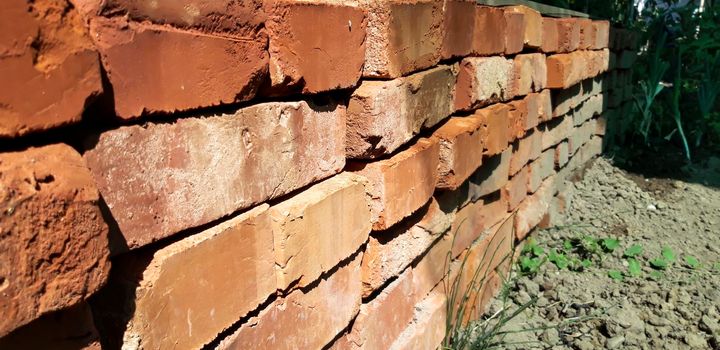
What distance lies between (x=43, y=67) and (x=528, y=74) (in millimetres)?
3288

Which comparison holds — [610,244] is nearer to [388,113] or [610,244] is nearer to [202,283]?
[388,113]

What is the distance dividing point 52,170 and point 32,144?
2.7 inches

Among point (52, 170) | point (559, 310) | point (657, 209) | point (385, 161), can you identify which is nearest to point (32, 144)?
point (52, 170)

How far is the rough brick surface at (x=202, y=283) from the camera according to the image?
1.18m

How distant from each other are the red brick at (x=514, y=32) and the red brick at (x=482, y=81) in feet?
0.28

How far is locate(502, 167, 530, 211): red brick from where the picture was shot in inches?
152

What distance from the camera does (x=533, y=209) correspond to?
4.45 m

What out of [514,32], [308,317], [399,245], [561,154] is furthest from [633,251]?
[308,317]

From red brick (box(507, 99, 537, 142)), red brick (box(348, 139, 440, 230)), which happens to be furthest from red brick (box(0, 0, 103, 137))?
red brick (box(507, 99, 537, 142))

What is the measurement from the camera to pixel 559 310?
3.67 m

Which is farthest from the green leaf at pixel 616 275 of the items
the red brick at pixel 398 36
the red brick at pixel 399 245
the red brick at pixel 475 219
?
the red brick at pixel 398 36

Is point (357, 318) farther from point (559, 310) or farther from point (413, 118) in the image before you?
point (559, 310)

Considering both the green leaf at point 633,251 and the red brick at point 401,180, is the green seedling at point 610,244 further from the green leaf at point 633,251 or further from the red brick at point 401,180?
the red brick at point 401,180

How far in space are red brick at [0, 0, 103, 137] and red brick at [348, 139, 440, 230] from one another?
1.11 meters
